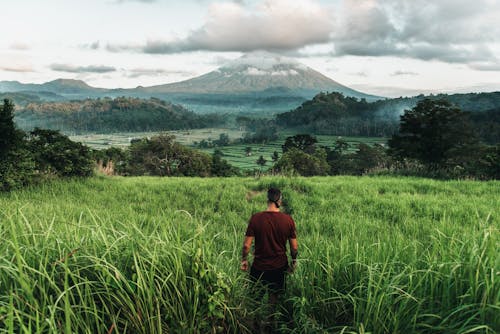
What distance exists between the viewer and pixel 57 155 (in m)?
11.4

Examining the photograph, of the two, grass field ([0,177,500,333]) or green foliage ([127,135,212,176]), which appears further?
green foliage ([127,135,212,176])

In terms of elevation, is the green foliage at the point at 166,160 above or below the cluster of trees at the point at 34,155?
below

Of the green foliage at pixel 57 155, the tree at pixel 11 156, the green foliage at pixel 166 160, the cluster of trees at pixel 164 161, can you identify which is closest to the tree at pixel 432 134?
the green foliage at pixel 166 160

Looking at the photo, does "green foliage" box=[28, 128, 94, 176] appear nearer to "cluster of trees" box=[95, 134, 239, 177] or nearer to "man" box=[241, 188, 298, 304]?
"man" box=[241, 188, 298, 304]

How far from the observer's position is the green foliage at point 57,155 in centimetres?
1141

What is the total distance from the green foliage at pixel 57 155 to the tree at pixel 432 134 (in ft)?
96.7

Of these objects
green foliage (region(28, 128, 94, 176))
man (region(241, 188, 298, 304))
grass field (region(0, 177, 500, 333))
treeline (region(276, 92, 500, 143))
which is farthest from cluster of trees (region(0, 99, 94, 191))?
treeline (region(276, 92, 500, 143))

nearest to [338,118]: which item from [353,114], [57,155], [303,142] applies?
[353,114]

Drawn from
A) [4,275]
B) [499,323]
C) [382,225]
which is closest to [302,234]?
[382,225]

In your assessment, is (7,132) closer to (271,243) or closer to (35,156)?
(35,156)

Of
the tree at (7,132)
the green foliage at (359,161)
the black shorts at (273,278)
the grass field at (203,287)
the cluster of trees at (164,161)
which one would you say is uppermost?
the tree at (7,132)

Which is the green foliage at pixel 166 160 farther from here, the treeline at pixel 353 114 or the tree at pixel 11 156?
the treeline at pixel 353 114

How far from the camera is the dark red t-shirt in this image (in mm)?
3645

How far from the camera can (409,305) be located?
2.95 m
